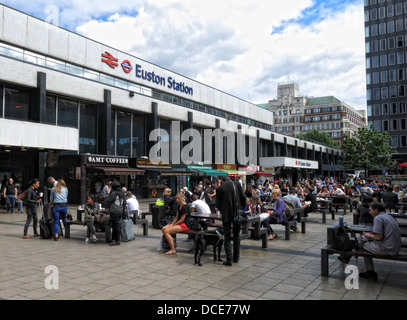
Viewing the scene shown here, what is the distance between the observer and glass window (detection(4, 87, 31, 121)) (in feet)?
65.0

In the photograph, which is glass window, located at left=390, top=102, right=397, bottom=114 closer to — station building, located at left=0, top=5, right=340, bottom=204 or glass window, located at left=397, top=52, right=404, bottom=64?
glass window, located at left=397, top=52, right=404, bottom=64

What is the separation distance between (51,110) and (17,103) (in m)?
2.15

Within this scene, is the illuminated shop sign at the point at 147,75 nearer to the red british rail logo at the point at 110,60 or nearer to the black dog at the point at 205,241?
the red british rail logo at the point at 110,60

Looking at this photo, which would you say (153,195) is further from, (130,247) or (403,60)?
(403,60)

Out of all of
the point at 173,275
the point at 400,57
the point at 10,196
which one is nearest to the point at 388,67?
the point at 400,57

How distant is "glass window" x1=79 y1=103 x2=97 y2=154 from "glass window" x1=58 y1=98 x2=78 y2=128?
499 mm

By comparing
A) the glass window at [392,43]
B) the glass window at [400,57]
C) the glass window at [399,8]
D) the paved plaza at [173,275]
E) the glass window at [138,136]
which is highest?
the glass window at [399,8]

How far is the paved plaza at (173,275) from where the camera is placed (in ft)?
15.9

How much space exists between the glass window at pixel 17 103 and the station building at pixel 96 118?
0.19ft

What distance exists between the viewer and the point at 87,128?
80.2 feet

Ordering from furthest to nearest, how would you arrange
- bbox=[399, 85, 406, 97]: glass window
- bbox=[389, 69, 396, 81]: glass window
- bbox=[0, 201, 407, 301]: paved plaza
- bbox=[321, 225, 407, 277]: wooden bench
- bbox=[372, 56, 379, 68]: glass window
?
1. bbox=[372, 56, 379, 68]: glass window
2. bbox=[389, 69, 396, 81]: glass window
3. bbox=[399, 85, 406, 97]: glass window
4. bbox=[321, 225, 407, 277]: wooden bench
5. bbox=[0, 201, 407, 301]: paved plaza

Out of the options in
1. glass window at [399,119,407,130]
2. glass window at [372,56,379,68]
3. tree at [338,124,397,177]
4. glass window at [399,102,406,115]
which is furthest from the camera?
glass window at [372,56,379,68]

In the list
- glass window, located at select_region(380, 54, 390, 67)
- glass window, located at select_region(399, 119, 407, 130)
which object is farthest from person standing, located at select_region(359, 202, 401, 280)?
glass window, located at select_region(380, 54, 390, 67)

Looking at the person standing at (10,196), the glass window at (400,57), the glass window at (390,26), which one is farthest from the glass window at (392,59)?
the person standing at (10,196)
